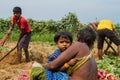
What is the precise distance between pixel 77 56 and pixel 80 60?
0.20ft

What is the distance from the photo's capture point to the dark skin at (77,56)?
477 centimetres

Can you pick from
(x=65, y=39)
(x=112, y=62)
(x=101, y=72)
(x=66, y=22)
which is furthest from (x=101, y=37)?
(x=66, y=22)

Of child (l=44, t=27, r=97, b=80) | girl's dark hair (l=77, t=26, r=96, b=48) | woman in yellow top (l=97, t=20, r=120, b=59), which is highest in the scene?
girl's dark hair (l=77, t=26, r=96, b=48)

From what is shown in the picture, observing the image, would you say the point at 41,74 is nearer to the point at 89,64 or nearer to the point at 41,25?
the point at 89,64

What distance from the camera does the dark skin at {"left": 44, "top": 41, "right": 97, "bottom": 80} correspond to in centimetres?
477

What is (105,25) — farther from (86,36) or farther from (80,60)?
(80,60)

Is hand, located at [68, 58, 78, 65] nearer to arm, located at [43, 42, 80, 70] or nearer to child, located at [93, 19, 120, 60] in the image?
arm, located at [43, 42, 80, 70]

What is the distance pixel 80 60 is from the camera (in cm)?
477

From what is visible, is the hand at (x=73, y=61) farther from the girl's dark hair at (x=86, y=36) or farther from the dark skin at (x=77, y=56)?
the girl's dark hair at (x=86, y=36)

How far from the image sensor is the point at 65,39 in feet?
16.5

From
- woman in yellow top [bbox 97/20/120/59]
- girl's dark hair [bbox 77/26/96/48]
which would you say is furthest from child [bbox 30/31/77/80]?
woman in yellow top [bbox 97/20/120/59]

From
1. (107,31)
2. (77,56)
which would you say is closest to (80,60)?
(77,56)

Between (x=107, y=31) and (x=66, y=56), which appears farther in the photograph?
(x=107, y=31)

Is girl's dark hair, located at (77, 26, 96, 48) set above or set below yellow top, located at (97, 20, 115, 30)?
above
